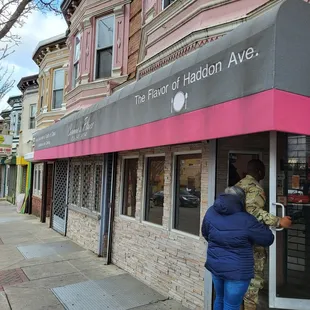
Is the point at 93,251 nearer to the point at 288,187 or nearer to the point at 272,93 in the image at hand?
the point at 288,187

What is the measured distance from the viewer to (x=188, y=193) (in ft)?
17.0

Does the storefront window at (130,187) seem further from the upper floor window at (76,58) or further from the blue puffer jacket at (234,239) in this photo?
the upper floor window at (76,58)

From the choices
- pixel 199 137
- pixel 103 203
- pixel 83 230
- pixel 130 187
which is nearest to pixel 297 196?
pixel 199 137

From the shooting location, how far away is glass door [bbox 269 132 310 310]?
343 cm

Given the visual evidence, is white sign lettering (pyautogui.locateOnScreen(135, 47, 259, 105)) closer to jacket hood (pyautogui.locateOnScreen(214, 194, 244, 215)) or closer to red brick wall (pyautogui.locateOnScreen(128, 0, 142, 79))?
jacket hood (pyautogui.locateOnScreen(214, 194, 244, 215))

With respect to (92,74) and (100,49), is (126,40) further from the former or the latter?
(92,74)

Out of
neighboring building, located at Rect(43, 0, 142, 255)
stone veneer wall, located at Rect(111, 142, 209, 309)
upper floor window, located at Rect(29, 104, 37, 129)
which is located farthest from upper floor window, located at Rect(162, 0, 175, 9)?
upper floor window, located at Rect(29, 104, 37, 129)

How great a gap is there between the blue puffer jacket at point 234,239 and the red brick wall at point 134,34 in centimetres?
528

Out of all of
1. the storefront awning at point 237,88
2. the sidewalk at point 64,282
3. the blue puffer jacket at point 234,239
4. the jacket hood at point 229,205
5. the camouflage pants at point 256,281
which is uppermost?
the storefront awning at point 237,88

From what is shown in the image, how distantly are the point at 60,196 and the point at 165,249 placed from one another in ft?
23.5

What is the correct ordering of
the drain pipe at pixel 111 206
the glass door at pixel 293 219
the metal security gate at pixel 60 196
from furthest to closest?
the metal security gate at pixel 60 196 < the drain pipe at pixel 111 206 < the glass door at pixel 293 219

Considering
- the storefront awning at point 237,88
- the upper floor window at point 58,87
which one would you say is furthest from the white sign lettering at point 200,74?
the upper floor window at point 58,87

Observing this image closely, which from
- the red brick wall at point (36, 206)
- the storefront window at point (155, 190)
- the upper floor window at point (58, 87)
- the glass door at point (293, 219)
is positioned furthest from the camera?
the red brick wall at point (36, 206)

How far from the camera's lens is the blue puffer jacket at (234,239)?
10.1 ft
